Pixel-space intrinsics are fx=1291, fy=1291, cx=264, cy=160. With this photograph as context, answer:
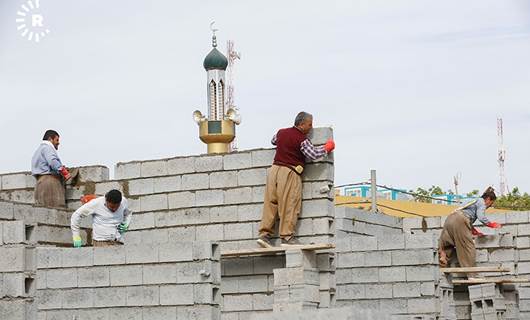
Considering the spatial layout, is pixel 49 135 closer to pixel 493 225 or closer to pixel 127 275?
pixel 127 275

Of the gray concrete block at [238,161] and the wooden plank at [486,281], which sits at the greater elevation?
the gray concrete block at [238,161]

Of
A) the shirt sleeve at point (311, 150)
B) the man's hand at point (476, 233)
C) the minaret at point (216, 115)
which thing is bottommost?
the man's hand at point (476, 233)

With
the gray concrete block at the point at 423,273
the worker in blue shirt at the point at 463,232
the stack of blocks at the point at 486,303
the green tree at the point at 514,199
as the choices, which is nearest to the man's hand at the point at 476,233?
the worker in blue shirt at the point at 463,232

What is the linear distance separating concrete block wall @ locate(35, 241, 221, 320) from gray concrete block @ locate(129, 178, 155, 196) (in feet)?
9.95

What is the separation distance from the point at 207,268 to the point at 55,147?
16.4ft

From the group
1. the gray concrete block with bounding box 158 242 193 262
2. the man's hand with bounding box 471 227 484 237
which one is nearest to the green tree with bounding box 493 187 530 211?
the man's hand with bounding box 471 227 484 237

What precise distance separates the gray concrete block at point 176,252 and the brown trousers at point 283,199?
2486mm

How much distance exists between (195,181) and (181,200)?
305 millimetres

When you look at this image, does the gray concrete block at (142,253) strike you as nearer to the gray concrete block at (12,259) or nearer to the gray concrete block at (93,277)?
the gray concrete block at (93,277)

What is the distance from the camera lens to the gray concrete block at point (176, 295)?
13.0 meters

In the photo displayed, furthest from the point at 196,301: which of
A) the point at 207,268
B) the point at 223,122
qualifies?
the point at 223,122

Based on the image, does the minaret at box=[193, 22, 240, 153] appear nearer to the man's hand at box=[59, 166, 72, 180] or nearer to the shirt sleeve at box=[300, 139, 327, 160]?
the man's hand at box=[59, 166, 72, 180]

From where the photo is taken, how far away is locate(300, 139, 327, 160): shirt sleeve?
1523 centimetres

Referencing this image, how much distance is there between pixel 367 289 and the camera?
1719 cm
